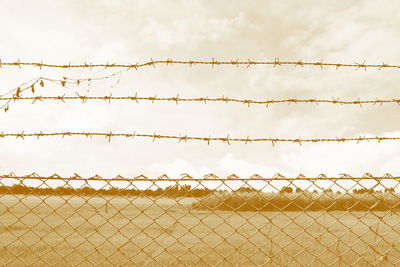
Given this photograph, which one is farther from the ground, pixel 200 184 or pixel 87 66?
pixel 87 66

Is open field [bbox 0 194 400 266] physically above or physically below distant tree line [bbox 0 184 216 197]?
below

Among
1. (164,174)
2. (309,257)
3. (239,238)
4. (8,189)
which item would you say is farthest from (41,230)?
(164,174)

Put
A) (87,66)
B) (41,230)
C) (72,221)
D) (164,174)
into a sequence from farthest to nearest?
1. (72,221)
2. (41,230)
3. (87,66)
4. (164,174)

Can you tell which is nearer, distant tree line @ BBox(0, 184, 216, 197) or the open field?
distant tree line @ BBox(0, 184, 216, 197)

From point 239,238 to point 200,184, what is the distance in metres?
4.01

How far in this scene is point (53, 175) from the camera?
97.7 inches

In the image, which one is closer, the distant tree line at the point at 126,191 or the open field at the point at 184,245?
the distant tree line at the point at 126,191

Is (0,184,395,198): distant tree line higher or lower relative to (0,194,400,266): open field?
higher

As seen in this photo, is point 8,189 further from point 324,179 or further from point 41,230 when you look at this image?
point 41,230

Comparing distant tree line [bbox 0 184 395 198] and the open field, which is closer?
distant tree line [bbox 0 184 395 198]

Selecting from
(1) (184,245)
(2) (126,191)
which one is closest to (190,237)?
(1) (184,245)

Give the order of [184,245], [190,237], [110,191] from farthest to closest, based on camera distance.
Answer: [190,237] < [184,245] < [110,191]

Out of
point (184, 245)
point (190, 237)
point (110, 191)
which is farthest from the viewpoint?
point (190, 237)

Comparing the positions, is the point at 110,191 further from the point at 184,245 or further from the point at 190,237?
the point at 190,237
